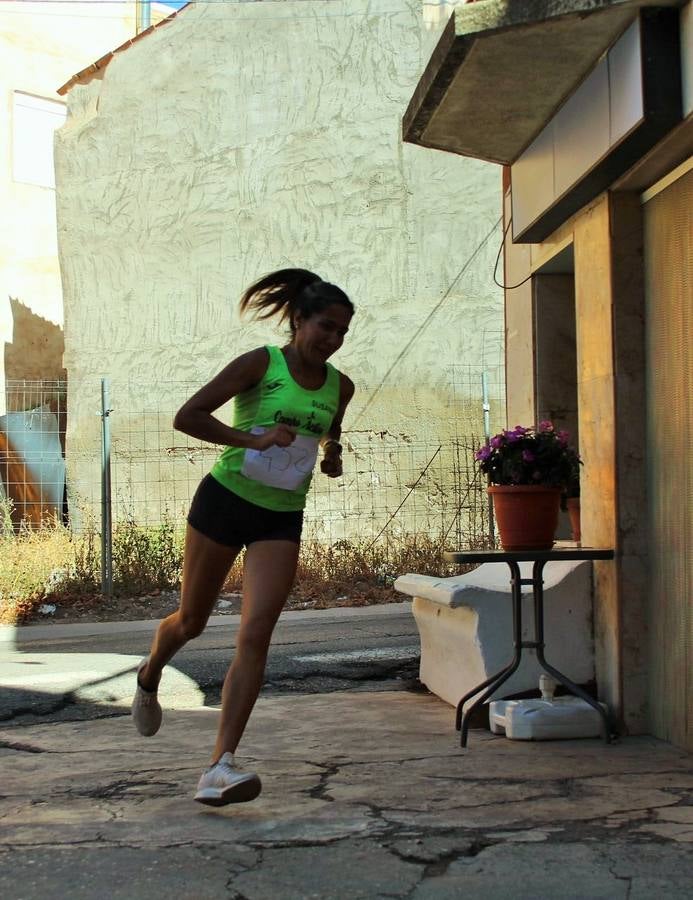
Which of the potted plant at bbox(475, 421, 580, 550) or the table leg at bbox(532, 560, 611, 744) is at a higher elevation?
the potted plant at bbox(475, 421, 580, 550)

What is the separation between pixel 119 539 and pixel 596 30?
874cm

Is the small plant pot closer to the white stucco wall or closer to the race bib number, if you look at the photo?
the race bib number

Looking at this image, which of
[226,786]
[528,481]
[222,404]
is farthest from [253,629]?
[528,481]

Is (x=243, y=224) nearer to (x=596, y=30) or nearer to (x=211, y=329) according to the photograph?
(x=211, y=329)

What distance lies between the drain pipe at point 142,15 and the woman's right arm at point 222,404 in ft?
70.2

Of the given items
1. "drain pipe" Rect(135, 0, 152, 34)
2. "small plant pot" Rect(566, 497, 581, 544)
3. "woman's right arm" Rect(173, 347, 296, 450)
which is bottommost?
"small plant pot" Rect(566, 497, 581, 544)

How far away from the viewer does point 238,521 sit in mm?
3945

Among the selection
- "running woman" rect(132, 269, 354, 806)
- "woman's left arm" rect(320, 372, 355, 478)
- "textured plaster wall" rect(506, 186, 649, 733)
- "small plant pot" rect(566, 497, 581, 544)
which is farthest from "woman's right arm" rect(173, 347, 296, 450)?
"small plant pot" rect(566, 497, 581, 544)

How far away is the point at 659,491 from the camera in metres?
4.83

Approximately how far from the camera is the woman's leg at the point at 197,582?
13.1ft

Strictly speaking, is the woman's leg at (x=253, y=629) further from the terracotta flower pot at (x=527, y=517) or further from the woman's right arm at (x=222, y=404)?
the terracotta flower pot at (x=527, y=517)

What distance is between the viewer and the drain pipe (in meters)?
23.4

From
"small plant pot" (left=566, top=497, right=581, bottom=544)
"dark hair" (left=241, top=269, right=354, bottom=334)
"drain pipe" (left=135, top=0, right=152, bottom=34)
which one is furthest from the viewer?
"drain pipe" (left=135, top=0, right=152, bottom=34)

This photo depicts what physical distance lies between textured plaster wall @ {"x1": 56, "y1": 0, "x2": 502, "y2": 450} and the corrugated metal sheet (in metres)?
10.1
